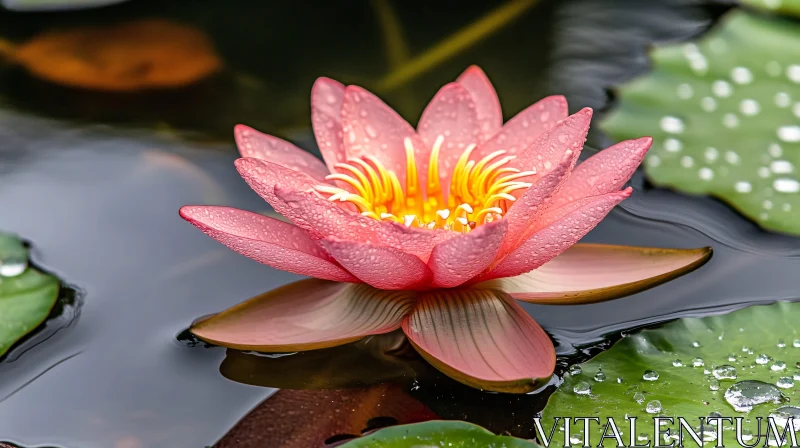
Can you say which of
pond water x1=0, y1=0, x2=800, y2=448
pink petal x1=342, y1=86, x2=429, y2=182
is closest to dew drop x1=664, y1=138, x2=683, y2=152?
pond water x1=0, y1=0, x2=800, y2=448

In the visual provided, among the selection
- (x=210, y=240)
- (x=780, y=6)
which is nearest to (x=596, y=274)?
(x=210, y=240)

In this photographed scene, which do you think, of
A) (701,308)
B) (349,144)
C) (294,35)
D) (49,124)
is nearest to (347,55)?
(294,35)

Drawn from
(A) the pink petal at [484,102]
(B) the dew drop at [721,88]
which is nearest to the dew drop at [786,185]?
(B) the dew drop at [721,88]

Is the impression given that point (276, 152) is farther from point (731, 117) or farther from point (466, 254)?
point (731, 117)

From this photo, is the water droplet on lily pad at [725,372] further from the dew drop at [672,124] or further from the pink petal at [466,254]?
the dew drop at [672,124]

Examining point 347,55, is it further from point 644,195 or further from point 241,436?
point 241,436

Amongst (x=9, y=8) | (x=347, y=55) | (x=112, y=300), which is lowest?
(x=112, y=300)

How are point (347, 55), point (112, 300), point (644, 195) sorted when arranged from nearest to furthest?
point (112, 300), point (644, 195), point (347, 55)
